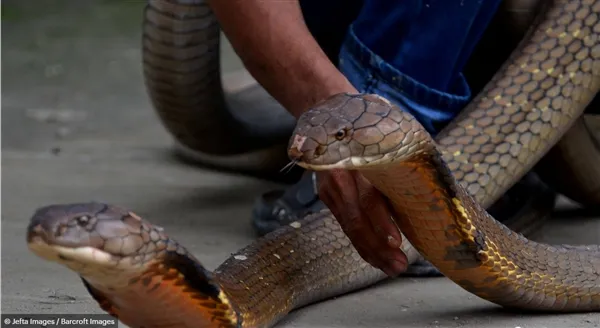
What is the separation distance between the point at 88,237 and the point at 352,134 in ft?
1.58

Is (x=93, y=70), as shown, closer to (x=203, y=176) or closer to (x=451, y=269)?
(x=203, y=176)

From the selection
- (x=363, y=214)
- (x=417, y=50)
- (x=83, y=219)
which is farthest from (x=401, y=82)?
(x=83, y=219)

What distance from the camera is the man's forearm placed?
8.41ft

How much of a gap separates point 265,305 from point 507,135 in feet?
3.13

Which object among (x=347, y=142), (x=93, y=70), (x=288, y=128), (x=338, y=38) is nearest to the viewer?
(x=347, y=142)

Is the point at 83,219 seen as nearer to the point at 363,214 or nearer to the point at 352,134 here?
the point at 352,134

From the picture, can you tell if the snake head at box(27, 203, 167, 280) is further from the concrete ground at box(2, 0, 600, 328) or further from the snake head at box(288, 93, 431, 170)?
the concrete ground at box(2, 0, 600, 328)

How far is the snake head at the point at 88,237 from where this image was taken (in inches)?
69.5

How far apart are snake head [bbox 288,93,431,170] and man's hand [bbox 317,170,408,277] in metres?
0.25

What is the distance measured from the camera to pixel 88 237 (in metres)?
1.78

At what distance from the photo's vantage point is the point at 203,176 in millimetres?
4562

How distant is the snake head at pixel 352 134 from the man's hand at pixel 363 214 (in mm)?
249

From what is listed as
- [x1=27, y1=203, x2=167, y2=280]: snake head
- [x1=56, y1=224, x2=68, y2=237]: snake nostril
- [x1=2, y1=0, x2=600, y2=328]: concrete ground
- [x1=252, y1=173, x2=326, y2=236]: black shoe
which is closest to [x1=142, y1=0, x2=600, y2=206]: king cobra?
[x1=2, y1=0, x2=600, y2=328]: concrete ground

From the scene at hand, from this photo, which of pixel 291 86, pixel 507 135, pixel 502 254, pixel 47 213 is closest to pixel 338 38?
pixel 507 135
